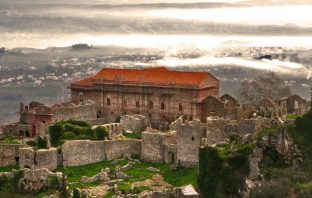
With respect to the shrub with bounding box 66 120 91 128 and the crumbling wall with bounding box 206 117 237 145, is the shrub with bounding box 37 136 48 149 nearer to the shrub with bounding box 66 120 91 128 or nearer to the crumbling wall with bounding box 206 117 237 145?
the shrub with bounding box 66 120 91 128

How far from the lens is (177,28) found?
10094 centimetres

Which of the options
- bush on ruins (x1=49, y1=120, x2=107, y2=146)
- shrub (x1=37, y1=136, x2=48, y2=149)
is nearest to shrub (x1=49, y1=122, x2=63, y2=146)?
bush on ruins (x1=49, y1=120, x2=107, y2=146)

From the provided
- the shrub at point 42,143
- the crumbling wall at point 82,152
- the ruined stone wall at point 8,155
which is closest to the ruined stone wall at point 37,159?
the crumbling wall at point 82,152

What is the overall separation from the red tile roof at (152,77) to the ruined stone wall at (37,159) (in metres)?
17.0

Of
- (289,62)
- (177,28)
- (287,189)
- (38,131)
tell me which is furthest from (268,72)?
(287,189)

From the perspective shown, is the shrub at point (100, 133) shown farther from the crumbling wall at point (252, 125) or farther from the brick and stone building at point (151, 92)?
the crumbling wall at point (252, 125)

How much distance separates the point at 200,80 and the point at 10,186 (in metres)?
21.8

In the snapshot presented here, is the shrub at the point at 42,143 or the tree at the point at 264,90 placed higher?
the tree at the point at 264,90

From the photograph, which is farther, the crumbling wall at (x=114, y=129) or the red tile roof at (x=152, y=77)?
the red tile roof at (x=152, y=77)

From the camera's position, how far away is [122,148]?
2655 inches

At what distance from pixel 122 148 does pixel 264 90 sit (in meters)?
15.6

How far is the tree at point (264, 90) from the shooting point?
77.8 metres

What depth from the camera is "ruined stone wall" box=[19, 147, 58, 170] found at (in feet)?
212

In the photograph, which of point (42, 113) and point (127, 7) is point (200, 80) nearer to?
point (42, 113)
